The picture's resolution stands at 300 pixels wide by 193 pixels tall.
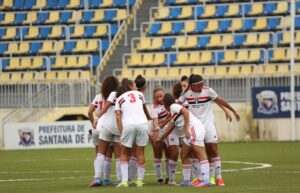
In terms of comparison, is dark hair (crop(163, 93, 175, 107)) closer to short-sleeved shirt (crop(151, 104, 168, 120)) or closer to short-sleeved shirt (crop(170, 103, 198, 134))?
short-sleeved shirt (crop(170, 103, 198, 134))

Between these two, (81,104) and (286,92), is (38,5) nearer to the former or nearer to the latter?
(81,104)

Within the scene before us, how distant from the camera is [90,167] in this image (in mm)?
29266

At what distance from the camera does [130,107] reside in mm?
20578

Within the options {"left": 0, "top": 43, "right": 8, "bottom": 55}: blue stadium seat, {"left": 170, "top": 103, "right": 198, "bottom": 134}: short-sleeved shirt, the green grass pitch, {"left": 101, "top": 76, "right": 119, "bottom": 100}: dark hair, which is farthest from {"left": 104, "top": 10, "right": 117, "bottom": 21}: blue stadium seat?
{"left": 170, "top": 103, "right": 198, "bottom": 134}: short-sleeved shirt

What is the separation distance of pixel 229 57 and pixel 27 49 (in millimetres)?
10186

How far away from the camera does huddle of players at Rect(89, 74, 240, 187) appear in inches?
806

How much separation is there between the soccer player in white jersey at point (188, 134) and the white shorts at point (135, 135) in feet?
1.43

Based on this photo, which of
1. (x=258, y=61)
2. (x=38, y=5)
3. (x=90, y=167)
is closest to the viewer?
(x=90, y=167)

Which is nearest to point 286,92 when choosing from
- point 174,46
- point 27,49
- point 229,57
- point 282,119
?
point 282,119

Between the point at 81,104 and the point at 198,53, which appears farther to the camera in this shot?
the point at 198,53

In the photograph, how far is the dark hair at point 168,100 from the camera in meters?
20.7

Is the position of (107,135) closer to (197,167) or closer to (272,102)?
(197,167)

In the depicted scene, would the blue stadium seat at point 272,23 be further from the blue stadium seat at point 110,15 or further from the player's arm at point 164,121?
the player's arm at point 164,121

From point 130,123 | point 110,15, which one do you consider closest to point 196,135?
point 130,123
